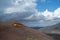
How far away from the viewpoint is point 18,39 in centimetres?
1652

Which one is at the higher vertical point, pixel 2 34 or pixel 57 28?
pixel 57 28

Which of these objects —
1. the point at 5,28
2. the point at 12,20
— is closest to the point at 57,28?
the point at 12,20

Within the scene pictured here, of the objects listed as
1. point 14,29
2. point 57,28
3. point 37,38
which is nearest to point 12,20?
point 14,29

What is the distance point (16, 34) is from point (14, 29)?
1.19 m

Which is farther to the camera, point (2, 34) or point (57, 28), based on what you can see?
point (57, 28)

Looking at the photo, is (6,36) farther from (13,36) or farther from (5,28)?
(5,28)

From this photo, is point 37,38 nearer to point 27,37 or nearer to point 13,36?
point 27,37

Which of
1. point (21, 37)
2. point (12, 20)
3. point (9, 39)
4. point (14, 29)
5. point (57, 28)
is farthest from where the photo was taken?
point (57, 28)

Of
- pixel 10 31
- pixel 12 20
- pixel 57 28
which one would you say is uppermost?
pixel 57 28

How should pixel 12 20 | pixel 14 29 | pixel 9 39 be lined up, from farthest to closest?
pixel 12 20, pixel 14 29, pixel 9 39

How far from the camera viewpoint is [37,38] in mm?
18297

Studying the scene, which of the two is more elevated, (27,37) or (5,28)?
(5,28)

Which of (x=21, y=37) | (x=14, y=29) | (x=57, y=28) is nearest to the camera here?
(x=21, y=37)

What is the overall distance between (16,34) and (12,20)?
658 cm
